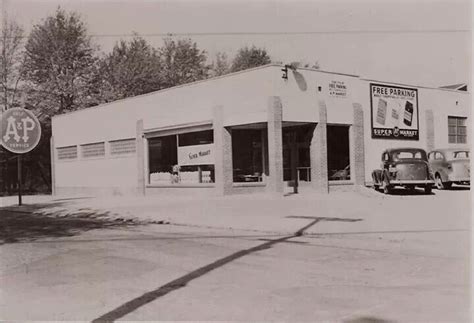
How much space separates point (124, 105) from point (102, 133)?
291 centimetres

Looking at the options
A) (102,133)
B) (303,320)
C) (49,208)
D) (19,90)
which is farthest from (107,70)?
(303,320)

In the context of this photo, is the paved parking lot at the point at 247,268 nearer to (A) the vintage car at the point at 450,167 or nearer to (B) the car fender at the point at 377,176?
(B) the car fender at the point at 377,176

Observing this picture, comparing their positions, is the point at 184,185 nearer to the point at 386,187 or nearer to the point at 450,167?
the point at 386,187

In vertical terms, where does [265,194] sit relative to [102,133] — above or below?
below

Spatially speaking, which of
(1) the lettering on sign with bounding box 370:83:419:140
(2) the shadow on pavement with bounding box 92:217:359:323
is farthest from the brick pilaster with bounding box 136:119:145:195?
(2) the shadow on pavement with bounding box 92:217:359:323

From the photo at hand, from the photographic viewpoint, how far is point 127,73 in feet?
161

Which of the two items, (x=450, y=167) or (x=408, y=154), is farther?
(x=450, y=167)

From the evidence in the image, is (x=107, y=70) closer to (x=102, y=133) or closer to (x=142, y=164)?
(x=102, y=133)

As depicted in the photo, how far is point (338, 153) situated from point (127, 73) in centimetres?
3011

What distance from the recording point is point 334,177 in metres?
23.7

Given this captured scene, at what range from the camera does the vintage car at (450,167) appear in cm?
2230

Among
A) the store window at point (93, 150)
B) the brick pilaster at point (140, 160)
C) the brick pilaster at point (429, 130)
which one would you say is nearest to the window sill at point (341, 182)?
the brick pilaster at point (429, 130)

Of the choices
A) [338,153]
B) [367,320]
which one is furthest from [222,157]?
[367,320]

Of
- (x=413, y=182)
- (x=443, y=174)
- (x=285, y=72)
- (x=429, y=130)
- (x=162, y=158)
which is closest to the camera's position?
(x=413, y=182)
